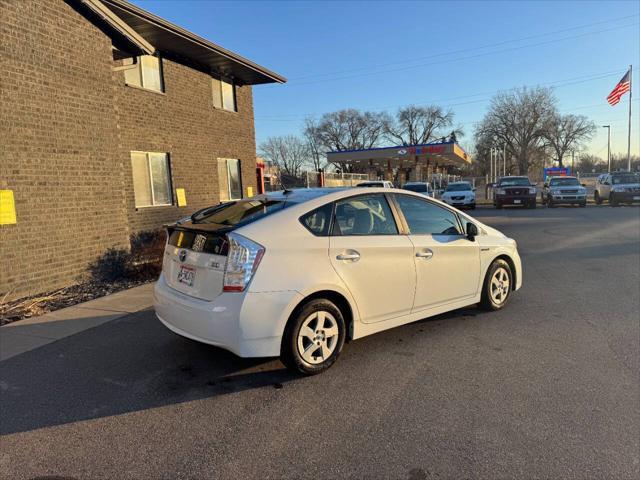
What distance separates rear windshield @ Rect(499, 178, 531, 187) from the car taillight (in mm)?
24095

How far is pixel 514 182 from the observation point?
25.5 m

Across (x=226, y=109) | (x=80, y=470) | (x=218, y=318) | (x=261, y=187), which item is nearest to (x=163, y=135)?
(x=226, y=109)

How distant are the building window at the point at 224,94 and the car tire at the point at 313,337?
12206 mm

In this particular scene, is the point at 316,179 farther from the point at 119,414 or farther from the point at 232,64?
the point at 119,414

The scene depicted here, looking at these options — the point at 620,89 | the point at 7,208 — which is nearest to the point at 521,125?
the point at 620,89

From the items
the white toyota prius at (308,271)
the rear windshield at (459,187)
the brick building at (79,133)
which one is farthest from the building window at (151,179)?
the rear windshield at (459,187)

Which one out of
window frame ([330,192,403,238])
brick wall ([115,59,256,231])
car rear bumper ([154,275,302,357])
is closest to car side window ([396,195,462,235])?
window frame ([330,192,403,238])

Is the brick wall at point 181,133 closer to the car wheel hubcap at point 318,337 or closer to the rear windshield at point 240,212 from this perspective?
the rear windshield at point 240,212

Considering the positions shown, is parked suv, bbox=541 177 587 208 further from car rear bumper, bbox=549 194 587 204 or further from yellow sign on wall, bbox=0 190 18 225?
yellow sign on wall, bbox=0 190 18 225

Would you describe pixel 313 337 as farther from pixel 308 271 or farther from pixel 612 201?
pixel 612 201

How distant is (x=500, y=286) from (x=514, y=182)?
21.9 m

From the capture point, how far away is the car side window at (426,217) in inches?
187

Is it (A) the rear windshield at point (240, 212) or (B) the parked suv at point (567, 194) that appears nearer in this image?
(A) the rear windshield at point (240, 212)

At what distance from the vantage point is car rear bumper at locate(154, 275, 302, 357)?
351 centimetres
